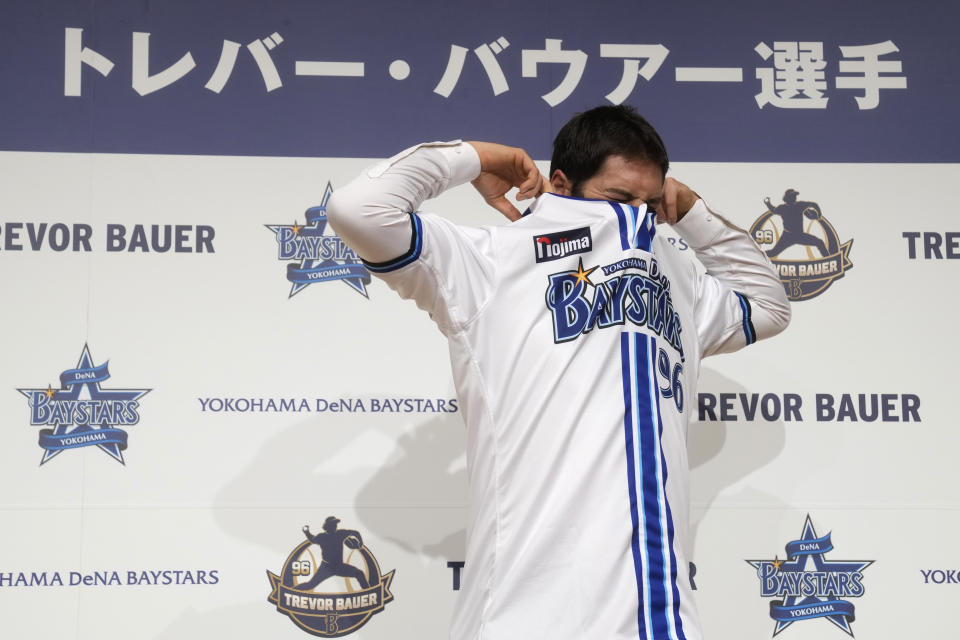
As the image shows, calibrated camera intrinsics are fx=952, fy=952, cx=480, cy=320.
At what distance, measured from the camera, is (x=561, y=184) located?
1.58 meters

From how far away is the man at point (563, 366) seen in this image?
130cm

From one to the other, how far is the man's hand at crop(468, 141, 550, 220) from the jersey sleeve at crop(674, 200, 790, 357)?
1.28 ft

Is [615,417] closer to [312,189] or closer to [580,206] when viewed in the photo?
[580,206]

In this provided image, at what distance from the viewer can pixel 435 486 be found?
85.7 inches

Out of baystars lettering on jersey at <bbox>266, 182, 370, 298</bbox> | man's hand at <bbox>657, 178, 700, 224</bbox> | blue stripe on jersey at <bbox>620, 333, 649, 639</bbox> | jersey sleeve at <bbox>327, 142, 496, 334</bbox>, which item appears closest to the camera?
blue stripe on jersey at <bbox>620, 333, 649, 639</bbox>

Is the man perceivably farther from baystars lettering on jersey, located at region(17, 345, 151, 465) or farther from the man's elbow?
baystars lettering on jersey, located at region(17, 345, 151, 465)

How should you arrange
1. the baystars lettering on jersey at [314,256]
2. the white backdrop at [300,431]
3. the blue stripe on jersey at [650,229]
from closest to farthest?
the blue stripe on jersey at [650,229]
the white backdrop at [300,431]
the baystars lettering on jersey at [314,256]

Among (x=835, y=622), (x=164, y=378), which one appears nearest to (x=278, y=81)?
(x=164, y=378)

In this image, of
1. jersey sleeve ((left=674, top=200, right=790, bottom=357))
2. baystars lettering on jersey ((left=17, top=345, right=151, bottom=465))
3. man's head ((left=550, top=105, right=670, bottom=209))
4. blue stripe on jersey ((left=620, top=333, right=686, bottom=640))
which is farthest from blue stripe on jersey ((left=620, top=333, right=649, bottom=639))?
baystars lettering on jersey ((left=17, top=345, right=151, bottom=465))

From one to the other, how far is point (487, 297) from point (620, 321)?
21 cm

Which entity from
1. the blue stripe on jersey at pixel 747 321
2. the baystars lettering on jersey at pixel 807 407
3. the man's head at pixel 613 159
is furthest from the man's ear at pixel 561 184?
the baystars lettering on jersey at pixel 807 407

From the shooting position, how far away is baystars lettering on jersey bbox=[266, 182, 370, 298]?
2230 mm

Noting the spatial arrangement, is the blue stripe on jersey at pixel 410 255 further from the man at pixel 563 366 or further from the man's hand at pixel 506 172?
the man's hand at pixel 506 172

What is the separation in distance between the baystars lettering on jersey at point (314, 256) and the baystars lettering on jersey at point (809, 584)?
1.14 m
